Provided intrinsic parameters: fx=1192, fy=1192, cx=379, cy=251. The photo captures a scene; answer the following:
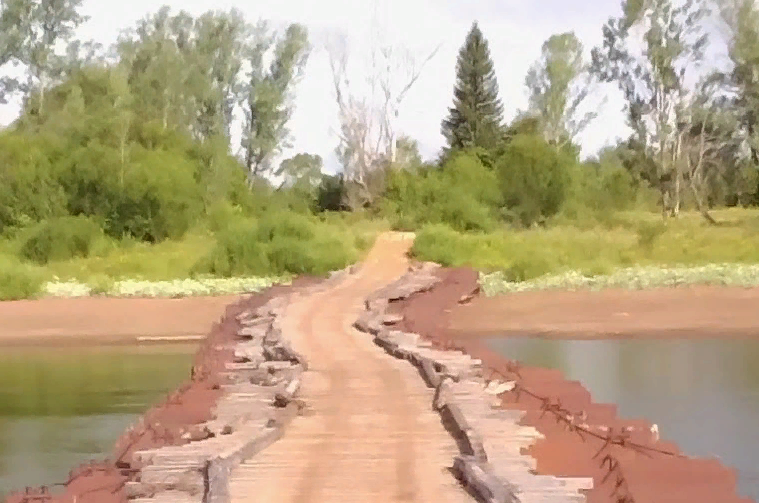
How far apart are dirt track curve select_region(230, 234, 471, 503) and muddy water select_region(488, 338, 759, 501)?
2.44 metres


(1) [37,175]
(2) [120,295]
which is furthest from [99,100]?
(2) [120,295]

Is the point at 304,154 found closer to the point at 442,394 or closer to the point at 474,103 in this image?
the point at 474,103

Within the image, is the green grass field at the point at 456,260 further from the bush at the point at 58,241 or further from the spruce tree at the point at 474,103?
the spruce tree at the point at 474,103

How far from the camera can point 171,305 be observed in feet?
73.1

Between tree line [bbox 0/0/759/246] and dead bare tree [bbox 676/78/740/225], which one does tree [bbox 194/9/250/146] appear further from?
dead bare tree [bbox 676/78/740/225]

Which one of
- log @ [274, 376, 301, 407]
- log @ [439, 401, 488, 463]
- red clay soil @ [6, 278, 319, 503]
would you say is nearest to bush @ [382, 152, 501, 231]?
red clay soil @ [6, 278, 319, 503]

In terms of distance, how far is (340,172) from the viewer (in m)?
47.0

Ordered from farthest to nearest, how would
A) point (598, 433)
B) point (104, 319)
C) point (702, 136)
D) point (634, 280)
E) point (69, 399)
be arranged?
point (702, 136) → point (634, 280) → point (104, 319) → point (69, 399) → point (598, 433)

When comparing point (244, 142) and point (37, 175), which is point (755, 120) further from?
point (37, 175)

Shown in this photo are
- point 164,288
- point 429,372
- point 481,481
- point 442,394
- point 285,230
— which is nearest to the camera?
point 481,481

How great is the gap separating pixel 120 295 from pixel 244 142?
83.7ft

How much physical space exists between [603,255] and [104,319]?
38.6 ft

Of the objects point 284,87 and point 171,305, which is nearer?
point 171,305

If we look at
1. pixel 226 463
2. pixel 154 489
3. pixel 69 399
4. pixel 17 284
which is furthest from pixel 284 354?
pixel 17 284
